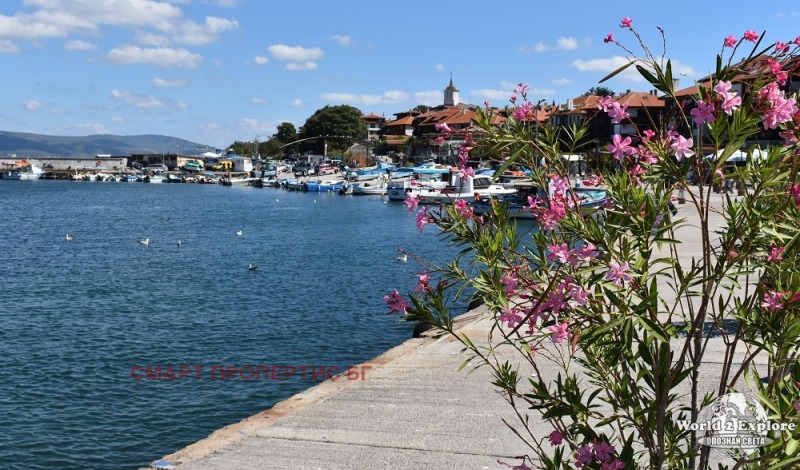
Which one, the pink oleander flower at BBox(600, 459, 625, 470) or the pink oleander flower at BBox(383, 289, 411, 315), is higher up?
the pink oleander flower at BBox(383, 289, 411, 315)

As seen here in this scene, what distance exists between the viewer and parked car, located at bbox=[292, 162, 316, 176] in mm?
127488

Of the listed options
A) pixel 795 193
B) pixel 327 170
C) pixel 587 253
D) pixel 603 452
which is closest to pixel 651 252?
pixel 587 253

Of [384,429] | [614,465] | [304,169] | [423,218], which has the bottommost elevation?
[384,429]

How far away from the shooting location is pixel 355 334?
758 inches

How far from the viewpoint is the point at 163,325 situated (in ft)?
67.1

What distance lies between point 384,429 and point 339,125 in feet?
469

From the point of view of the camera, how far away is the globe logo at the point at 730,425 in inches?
155

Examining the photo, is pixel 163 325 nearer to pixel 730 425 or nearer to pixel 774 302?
pixel 730 425

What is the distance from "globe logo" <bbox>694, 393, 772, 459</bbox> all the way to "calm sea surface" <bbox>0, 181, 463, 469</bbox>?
8953 mm

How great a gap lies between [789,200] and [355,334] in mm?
15933

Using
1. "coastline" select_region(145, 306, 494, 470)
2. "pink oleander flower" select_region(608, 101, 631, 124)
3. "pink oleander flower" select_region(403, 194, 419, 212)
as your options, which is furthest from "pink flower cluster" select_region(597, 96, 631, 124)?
"coastline" select_region(145, 306, 494, 470)

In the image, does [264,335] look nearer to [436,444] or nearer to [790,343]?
[436,444]

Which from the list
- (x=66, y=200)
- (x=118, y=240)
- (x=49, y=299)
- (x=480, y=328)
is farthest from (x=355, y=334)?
(x=66, y=200)

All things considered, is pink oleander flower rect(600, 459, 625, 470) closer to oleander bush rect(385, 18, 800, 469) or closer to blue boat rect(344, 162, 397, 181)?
oleander bush rect(385, 18, 800, 469)
